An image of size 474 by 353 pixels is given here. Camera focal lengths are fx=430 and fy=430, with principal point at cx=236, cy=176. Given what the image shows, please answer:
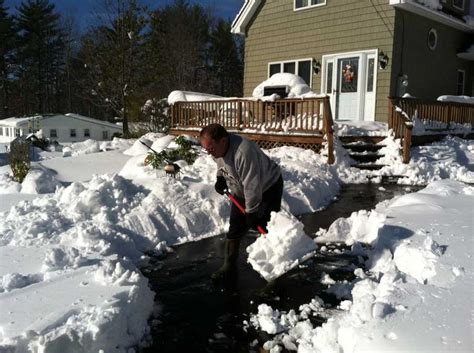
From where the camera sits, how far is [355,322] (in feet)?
10.7

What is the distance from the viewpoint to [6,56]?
40.5 meters

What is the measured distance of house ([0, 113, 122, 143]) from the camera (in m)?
26.4

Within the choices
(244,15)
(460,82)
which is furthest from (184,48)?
(460,82)

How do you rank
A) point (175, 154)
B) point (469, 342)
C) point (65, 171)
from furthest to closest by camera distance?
1. point (65, 171)
2. point (175, 154)
3. point (469, 342)

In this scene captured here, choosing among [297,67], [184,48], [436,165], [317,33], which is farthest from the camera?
[184,48]

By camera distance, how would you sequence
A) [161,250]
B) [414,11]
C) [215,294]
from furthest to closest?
[414,11] → [161,250] → [215,294]

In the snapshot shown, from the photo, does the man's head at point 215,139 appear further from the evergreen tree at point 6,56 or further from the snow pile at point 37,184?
the evergreen tree at point 6,56

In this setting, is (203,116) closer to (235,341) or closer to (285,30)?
(285,30)

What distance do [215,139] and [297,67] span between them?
13.6 meters

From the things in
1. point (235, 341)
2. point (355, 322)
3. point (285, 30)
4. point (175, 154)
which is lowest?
point (235, 341)

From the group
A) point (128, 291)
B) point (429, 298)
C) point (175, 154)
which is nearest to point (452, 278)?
point (429, 298)

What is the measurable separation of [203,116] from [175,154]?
5.30 m

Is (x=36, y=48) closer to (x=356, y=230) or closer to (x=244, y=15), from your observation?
(x=244, y=15)

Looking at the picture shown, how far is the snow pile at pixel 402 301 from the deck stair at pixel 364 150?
5.70m
